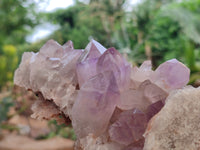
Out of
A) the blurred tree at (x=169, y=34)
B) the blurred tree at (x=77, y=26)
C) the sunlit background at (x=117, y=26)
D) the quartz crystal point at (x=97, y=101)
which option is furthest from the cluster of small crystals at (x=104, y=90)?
the blurred tree at (x=169, y=34)

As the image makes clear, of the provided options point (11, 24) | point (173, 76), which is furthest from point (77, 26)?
point (173, 76)

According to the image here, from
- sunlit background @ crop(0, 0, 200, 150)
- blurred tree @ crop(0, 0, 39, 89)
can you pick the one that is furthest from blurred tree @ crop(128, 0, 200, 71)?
blurred tree @ crop(0, 0, 39, 89)

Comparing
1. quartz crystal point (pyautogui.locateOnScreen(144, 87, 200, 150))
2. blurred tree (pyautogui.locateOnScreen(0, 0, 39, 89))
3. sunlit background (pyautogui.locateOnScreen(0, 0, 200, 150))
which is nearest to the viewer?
quartz crystal point (pyautogui.locateOnScreen(144, 87, 200, 150))

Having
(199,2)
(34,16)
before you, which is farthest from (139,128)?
(199,2)

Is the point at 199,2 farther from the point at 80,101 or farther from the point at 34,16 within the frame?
the point at 80,101

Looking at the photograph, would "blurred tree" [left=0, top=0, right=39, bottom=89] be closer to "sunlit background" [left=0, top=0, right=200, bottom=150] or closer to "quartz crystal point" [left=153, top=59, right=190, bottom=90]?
"sunlit background" [left=0, top=0, right=200, bottom=150]
